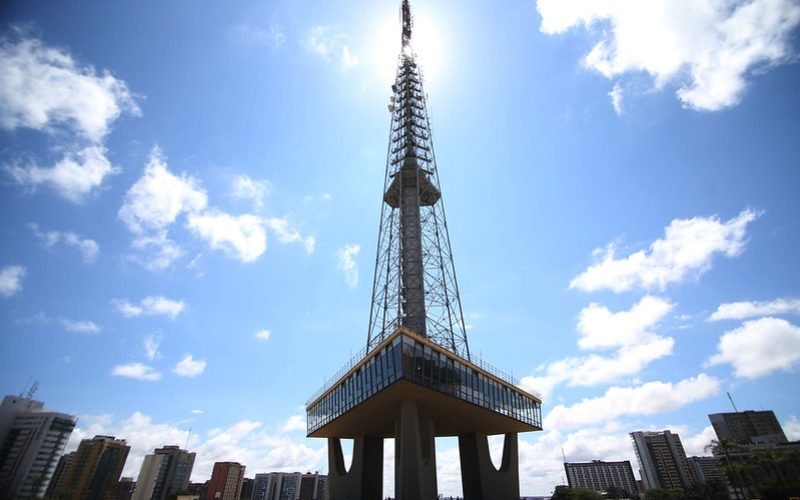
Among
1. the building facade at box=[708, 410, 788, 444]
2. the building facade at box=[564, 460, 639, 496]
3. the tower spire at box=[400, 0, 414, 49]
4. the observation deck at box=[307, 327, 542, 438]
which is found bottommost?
the observation deck at box=[307, 327, 542, 438]

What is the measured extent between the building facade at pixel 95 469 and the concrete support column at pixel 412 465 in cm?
14801

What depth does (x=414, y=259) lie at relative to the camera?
49031 mm

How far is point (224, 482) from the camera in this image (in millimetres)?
153125

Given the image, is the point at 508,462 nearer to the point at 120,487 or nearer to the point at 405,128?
the point at 405,128

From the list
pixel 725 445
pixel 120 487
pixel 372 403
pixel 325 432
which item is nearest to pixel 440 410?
pixel 372 403

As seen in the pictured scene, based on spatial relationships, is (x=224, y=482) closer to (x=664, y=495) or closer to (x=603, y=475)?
(x=664, y=495)

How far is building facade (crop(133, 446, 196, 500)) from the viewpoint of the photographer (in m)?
148

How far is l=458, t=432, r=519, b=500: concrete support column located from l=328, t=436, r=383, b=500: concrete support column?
10.0 m

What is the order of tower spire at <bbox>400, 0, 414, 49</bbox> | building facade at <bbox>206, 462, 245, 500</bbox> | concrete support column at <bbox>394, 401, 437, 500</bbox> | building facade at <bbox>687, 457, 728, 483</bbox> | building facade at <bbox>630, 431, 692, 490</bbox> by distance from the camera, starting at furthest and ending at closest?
building facade at <bbox>687, 457, 728, 483</bbox>
building facade at <bbox>630, 431, 692, 490</bbox>
building facade at <bbox>206, 462, 245, 500</bbox>
tower spire at <bbox>400, 0, 414, 49</bbox>
concrete support column at <bbox>394, 401, 437, 500</bbox>

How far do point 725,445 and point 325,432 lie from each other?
2165 inches

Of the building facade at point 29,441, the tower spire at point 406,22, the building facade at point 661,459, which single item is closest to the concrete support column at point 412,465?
the tower spire at point 406,22

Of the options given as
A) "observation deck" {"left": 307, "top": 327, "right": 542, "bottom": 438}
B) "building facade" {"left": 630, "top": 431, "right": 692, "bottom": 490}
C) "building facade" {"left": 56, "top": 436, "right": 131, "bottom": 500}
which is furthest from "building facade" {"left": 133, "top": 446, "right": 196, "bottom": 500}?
"building facade" {"left": 630, "top": 431, "right": 692, "bottom": 490}

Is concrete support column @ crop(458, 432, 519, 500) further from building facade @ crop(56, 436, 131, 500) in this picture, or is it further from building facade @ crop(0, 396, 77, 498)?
building facade @ crop(56, 436, 131, 500)

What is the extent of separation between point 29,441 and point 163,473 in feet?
182
